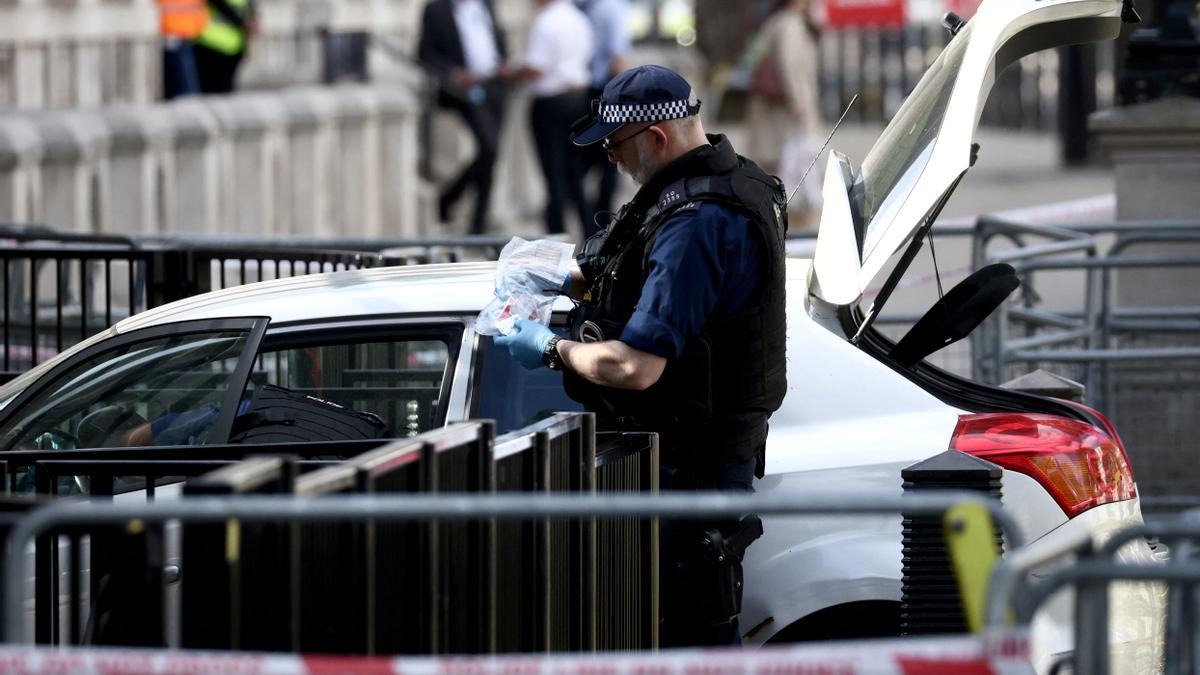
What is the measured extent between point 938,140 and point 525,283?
1.14m

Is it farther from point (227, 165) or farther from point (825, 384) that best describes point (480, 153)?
point (825, 384)

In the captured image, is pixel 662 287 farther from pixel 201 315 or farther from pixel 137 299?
pixel 137 299

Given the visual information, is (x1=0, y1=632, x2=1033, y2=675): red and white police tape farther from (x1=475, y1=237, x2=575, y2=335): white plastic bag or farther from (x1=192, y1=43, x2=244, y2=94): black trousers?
(x1=192, y1=43, x2=244, y2=94): black trousers

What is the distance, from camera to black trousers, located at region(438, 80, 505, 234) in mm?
16906

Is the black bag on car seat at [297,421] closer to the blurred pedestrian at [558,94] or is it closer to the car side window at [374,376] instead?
the car side window at [374,376]

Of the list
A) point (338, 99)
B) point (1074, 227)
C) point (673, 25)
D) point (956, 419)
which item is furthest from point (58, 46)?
point (673, 25)

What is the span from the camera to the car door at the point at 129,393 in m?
5.45

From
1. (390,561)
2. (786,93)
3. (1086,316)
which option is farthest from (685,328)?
(786,93)

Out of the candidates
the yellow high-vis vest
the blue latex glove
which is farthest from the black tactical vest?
the yellow high-vis vest

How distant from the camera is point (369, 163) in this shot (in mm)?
18609

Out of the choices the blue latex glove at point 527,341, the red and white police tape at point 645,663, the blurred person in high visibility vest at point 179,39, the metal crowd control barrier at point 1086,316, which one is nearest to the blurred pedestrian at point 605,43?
the blurred person in high visibility vest at point 179,39

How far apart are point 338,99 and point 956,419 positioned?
13309 millimetres

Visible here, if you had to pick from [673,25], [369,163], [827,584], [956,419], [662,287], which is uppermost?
[673,25]

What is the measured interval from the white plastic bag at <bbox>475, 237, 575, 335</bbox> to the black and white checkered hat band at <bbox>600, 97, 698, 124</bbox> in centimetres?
42
